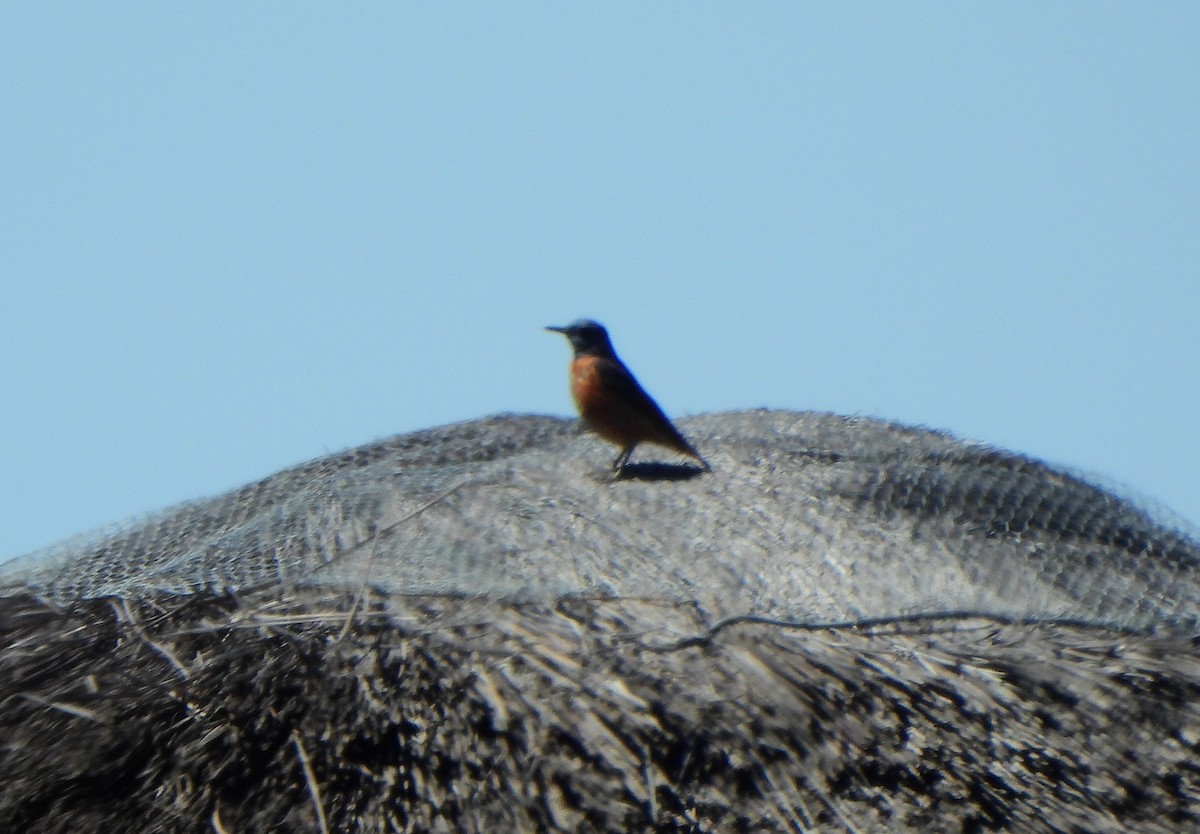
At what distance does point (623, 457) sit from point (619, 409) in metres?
0.19

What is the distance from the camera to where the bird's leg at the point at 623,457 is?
5.10m

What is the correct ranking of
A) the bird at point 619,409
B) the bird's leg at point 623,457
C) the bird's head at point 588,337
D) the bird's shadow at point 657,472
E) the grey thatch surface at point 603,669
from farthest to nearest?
the bird's head at point 588,337
the bird at point 619,409
the bird's leg at point 623,457
the bird's shadow at point 657,472
the grey thatch surface at point 603,669

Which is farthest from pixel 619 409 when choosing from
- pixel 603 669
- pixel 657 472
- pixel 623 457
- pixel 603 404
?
pixel 603 669

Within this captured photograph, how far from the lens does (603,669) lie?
146 inches

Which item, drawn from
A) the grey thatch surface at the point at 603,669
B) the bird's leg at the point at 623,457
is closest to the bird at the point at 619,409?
the bird's leg at the point at 623,457

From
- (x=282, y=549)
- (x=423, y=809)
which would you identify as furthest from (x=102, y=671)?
(x=423, y=809)

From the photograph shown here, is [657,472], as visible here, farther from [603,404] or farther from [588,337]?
[588,337]

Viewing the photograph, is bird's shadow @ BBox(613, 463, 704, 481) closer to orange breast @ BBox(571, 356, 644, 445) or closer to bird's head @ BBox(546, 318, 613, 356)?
orange breast @ BBox(571, 356, 644, 445)

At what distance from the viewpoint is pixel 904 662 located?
3.92 meters

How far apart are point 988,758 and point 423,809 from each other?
1.29 m

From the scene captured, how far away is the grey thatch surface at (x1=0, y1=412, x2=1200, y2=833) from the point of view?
140 inches

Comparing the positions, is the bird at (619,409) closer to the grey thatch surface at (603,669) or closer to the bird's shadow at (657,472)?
the bird's shadow at (657,472)

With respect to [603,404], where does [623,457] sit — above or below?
below

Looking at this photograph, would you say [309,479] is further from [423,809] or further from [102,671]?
[423,809]
